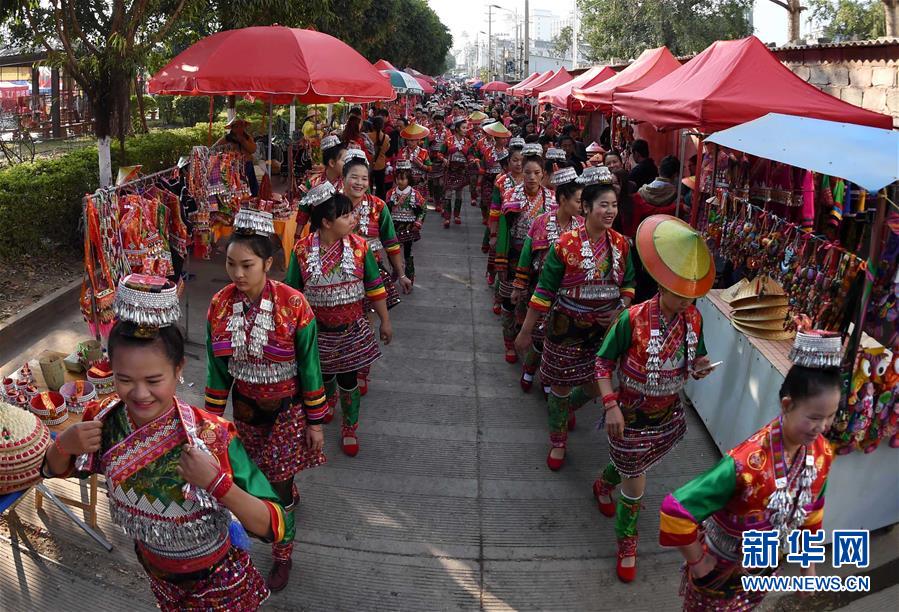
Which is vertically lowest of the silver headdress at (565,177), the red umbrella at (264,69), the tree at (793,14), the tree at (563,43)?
the silver headdress at (565,177)

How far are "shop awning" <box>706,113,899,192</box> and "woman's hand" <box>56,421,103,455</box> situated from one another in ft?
10.5

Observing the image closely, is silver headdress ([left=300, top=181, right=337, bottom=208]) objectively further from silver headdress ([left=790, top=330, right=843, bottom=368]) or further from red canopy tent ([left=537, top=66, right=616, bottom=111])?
red canopy tent ([left=537, top=66, right=616, bottom=111])

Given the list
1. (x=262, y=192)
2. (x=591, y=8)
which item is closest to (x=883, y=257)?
(x=262, y=192)

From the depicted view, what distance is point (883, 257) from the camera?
12.0ft

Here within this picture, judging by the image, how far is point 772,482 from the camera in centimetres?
253

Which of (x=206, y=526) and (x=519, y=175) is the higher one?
(x=519, y=175)

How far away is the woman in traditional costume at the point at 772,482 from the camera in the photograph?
2.45m

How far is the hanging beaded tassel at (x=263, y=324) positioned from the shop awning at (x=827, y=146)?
2.71 meters

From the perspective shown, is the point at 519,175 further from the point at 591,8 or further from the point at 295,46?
the point at 591,8

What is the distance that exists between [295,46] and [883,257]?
205 inches

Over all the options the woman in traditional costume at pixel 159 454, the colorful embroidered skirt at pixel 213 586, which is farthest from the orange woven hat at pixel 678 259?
the colorful embroidered skirt at pixel 213 586

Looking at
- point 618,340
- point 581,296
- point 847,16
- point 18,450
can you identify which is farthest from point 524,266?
point 847,16

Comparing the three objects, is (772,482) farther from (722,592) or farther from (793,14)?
(793,14)

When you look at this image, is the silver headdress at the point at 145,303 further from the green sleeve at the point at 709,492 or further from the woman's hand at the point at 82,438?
the green sleeve at the point at 709,492
